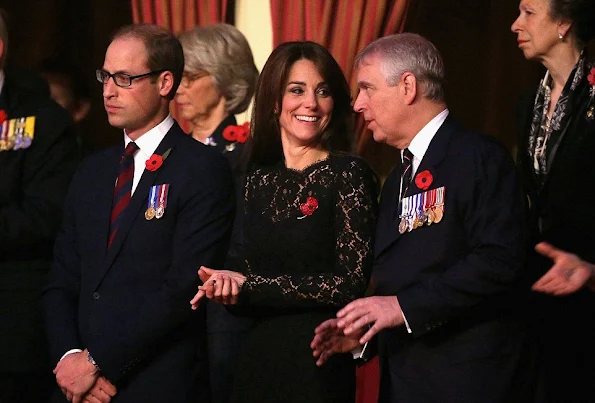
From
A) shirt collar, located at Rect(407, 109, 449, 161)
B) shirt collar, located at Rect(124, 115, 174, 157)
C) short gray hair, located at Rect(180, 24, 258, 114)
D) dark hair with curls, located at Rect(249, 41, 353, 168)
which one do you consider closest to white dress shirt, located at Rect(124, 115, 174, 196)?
shirt collar, located at Rect(124, 115, 174, 157)

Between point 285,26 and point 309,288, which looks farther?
point 285,26

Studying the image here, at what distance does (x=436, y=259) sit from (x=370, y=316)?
28 cm

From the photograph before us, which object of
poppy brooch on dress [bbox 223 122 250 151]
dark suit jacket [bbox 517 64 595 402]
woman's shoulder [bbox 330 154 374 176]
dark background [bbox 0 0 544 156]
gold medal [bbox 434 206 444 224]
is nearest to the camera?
gold medal [bbox 434 206 444 224]

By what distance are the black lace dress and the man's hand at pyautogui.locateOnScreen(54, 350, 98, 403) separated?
470mm

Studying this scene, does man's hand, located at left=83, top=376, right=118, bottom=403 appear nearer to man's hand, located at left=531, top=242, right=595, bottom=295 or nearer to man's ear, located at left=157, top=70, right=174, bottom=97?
man's ear, located at left=157, top=70, right=174, bottom=97

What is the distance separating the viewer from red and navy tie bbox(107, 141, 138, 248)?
11.6 feet

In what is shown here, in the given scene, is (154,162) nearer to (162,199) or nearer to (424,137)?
(162,199)

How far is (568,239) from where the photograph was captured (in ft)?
11.5

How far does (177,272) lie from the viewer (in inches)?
134

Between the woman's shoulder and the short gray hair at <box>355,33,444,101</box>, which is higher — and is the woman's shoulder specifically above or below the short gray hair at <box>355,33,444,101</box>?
below

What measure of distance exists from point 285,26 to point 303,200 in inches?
70.7

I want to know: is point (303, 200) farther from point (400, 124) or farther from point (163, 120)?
point (163, 120)

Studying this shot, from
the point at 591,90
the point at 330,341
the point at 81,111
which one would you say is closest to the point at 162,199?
the point at 330,341

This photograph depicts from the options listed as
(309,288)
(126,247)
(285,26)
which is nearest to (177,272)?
(126,247)
